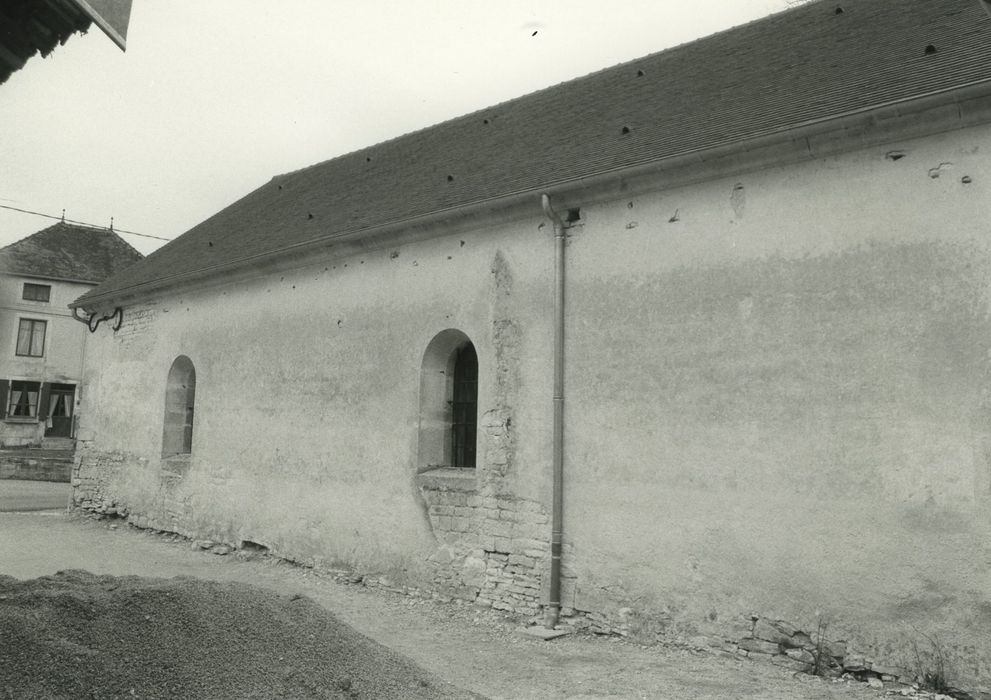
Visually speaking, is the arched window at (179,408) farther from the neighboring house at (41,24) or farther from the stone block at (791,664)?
the neighboring house at (41,24)

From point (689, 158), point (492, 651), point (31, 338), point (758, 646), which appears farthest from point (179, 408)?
point (31, 338)

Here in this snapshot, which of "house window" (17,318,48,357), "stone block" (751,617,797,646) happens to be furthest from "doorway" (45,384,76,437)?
"stone block" (751,617,797,646)

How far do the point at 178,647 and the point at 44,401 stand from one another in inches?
1245

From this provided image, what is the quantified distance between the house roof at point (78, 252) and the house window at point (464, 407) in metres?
17.5

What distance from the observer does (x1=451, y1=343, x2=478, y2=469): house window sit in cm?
929

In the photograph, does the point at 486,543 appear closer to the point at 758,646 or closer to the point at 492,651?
the point at 492,651

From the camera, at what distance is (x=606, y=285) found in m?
7.64

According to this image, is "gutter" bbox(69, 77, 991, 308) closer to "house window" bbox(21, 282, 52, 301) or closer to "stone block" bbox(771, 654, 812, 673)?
"house window" bbox(21, 282, 52, 301)

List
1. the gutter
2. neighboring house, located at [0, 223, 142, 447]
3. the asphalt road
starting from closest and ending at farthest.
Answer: the gutter
the asphalt road
neighboring house, located at [0, 223, 142, 447]

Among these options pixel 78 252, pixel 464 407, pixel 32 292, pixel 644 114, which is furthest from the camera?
pixel 78 252

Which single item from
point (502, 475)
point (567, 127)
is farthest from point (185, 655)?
point (567, 127)

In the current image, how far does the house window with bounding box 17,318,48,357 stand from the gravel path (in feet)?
60.9

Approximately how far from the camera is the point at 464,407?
9.38 m

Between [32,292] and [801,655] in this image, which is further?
[32,292]
